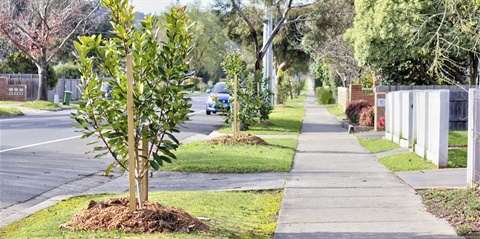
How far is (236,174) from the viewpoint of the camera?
46.9ft

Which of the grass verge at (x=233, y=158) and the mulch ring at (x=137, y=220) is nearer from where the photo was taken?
the mulch ring at (x=137, y=220)

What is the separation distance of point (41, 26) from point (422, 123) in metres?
35.0

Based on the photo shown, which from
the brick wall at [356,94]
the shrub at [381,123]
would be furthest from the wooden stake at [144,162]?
the brick wall at [356,94]

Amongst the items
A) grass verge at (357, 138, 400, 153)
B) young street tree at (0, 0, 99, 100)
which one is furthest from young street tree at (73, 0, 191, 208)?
young street tree at (0, 0, 99, 100)

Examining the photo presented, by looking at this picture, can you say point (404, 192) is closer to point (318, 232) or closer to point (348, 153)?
point (318, 232)

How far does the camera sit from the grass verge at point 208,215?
25.9ft

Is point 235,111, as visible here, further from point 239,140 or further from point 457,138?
point 457,138

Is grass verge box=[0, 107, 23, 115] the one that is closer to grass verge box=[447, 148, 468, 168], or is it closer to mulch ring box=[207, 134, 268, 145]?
mulch ring box=[207, 134, 268, 145]

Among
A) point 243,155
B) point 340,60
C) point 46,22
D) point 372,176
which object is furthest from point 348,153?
point 46,22

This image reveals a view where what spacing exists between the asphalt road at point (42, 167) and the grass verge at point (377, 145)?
6079 mm

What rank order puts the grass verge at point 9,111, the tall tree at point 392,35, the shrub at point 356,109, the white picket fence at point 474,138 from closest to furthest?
the white picket fence at point 474,138, the tall tree at point 392,35, the shrub at point 356,109, the grass verge at point 9,111

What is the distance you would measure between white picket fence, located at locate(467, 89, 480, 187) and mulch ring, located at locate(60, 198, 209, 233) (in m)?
4.64

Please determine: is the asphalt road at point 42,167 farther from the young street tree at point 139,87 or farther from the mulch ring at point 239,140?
the mulch ring at point 239,140

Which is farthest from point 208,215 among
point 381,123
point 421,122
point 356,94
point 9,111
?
point 9,111
